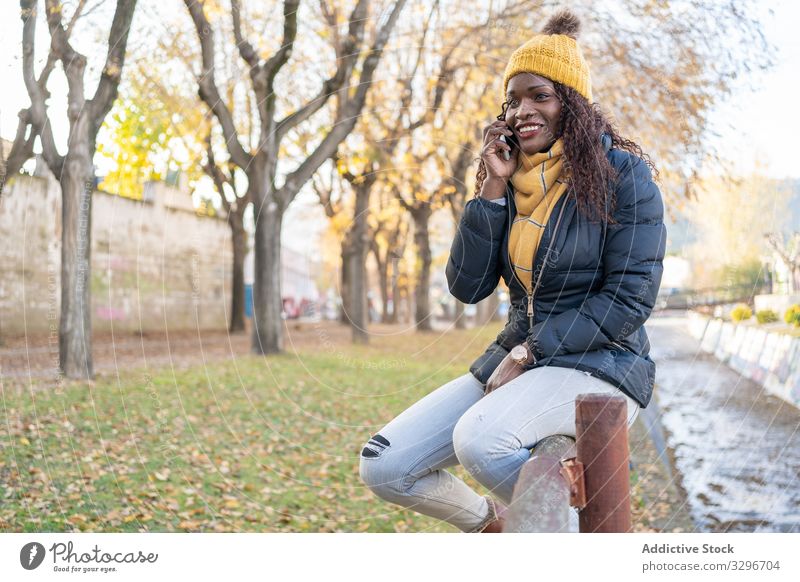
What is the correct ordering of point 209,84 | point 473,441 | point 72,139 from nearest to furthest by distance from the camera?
point 473,441
point 72,139
point 209,84

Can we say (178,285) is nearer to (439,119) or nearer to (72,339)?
(439,119)

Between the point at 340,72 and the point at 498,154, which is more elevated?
the point at 340,72

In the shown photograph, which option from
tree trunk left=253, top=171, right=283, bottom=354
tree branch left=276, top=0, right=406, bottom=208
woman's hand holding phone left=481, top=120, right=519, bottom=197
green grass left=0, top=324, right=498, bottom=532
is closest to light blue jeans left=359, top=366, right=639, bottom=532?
woman's hand holding phone left=481, top=120, right=519, bottom=197

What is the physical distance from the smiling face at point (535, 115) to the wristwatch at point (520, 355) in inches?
20.6

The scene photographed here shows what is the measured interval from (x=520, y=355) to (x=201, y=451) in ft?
12.7

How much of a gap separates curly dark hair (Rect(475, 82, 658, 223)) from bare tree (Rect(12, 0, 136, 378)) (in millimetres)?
2760

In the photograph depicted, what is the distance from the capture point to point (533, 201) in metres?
2.19

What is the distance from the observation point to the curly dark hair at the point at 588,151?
2.08 m

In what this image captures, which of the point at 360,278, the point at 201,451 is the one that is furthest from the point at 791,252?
the point at 360,278

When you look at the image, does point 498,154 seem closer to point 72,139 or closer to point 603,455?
point 603,455

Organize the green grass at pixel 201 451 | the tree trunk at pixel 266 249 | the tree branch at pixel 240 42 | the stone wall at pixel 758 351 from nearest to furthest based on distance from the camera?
the stone wall at pixel 758 351
the green grass at pixel 201 451
the tree branch at pixel 240 42
the tree trunk at pixel 266 249

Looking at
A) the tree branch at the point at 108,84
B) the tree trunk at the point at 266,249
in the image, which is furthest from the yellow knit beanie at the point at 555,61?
the tree trunk at the point at 266,249

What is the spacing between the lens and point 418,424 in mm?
2180

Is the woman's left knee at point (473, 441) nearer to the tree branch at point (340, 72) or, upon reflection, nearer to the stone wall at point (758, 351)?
the stone wall at point (758, 351)
